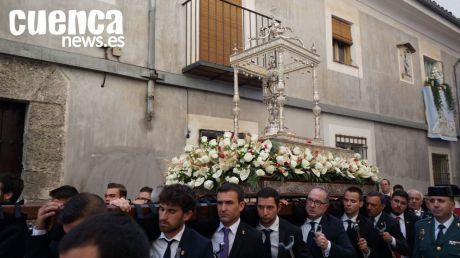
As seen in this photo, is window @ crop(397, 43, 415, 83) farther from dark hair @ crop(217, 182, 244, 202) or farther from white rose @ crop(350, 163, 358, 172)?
dark hair @ crop(217, 182, 244, 202)

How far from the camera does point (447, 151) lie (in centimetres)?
→ 1331

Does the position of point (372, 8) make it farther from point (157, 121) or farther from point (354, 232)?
point (354, 232)

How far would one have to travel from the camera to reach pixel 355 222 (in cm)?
404

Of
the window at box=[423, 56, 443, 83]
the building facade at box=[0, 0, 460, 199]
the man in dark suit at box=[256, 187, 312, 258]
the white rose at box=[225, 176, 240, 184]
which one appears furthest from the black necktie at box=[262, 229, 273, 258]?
the window at box=[423, 56, 443, 83]

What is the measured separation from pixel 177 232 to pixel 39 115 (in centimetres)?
385

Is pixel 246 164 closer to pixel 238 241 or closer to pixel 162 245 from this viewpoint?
pixel 238 241

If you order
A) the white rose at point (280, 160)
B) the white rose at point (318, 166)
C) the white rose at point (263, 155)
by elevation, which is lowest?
the white rose at point (318, 166)

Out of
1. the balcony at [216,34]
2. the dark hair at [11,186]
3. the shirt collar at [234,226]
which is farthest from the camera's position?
the balcony at [216,34]

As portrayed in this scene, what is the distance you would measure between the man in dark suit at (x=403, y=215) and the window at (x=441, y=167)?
8933 millimetres

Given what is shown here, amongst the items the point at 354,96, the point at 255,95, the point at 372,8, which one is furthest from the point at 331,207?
the point at 372,8

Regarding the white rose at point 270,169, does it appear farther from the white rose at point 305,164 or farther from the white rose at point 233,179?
the white rose at point 305,164

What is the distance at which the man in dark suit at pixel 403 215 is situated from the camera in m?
4.69

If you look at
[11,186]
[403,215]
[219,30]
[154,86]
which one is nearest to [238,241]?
[11,186]

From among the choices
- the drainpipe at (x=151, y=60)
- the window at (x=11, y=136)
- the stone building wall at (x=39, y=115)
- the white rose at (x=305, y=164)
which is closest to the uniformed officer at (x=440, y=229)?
the white rose at (x=305, y=164)
